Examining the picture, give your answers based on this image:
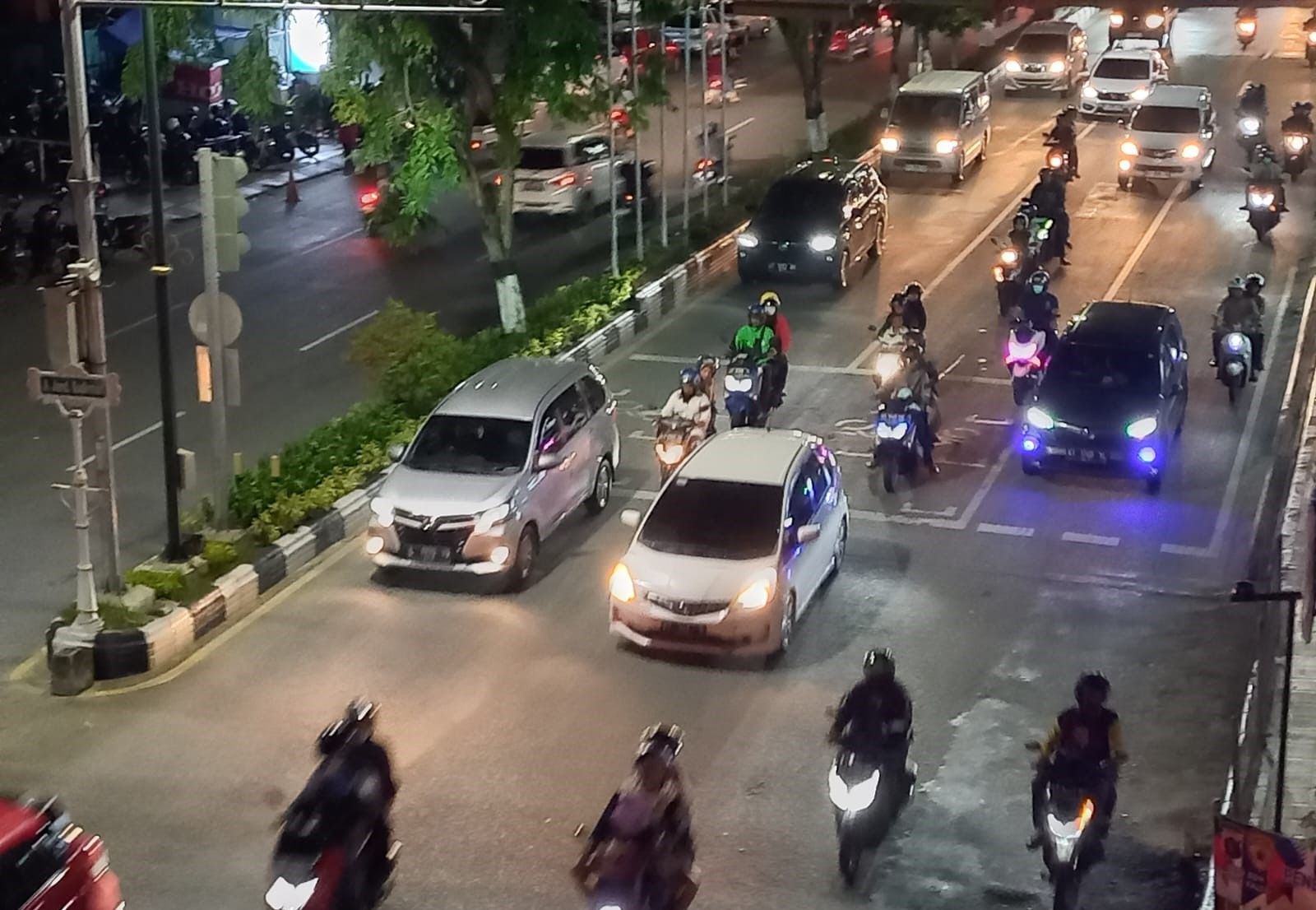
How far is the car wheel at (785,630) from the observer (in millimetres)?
14961

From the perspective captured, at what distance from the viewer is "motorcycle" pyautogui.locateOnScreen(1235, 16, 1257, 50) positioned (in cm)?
5484

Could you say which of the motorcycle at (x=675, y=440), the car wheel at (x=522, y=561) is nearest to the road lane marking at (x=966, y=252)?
the motorcycle at (x=675, y=440)

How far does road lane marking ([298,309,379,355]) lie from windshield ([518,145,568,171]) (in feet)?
23.2

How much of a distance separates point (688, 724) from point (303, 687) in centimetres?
309

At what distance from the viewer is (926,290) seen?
1138 inches

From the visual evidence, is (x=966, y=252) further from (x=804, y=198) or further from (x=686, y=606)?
(x=686, y=606)

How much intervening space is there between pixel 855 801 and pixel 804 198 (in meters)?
18.8

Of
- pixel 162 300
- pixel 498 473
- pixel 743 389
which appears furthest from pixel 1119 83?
pixel 162 300

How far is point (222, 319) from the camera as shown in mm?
16234

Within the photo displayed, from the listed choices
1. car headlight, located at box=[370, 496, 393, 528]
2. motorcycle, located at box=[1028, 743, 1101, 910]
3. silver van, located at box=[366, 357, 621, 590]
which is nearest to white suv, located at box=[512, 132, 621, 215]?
silver van, located at box=[366, 357, 621, 590]

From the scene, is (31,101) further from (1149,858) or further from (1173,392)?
(1149,858)

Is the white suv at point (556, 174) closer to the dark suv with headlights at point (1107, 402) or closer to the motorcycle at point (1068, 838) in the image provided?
the dark suv with headlights at point (1107, 402)

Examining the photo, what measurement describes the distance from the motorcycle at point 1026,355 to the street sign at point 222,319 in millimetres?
9550

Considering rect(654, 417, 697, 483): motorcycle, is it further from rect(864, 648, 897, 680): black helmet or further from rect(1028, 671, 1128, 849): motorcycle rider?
rect(1028, 671, 1128, 849): motorcycle rider
